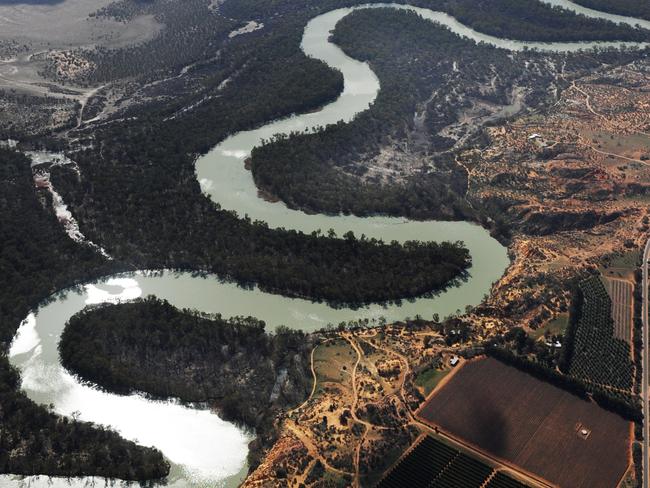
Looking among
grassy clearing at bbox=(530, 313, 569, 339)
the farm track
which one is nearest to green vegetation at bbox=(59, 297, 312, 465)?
grassy clearing at bbox=(530, 313, 569, 339)

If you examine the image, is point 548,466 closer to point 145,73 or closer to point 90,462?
point 90,462

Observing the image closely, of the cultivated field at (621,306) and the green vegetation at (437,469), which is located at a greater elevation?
the cultivated field at (621,306)

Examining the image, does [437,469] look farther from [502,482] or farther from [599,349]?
[599,349]

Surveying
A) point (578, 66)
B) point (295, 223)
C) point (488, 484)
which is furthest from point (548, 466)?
point (578, 66)

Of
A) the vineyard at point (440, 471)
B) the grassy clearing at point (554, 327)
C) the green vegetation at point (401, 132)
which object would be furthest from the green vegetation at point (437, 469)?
the green vegetation at point (401, 132)

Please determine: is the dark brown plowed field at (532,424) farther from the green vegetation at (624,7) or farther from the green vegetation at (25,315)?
the green vegetation at (624,7)

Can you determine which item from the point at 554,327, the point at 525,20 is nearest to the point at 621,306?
the point at 554,327

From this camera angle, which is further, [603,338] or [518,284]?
[518,284]
